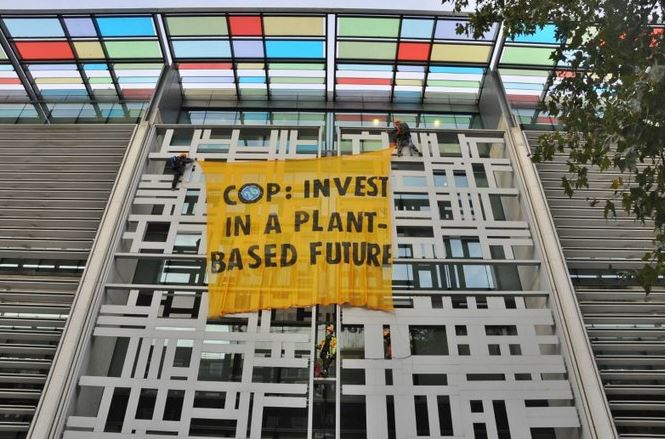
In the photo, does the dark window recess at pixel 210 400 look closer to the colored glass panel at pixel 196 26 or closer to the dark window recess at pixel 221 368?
the dark window recess at pixel 221 368

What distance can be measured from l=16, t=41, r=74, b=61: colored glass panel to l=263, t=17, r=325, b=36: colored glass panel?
7267mm

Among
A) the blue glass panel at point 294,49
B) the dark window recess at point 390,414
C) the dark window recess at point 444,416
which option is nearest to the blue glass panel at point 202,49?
the blue glass panel at point 294,49

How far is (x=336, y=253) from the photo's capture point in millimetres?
11375

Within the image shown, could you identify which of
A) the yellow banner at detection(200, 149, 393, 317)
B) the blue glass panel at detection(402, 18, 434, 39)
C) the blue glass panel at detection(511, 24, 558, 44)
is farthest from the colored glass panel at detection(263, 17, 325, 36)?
the blue glass panel at detection(511, 24, 558, 44)

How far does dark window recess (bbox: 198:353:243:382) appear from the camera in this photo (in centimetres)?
1014

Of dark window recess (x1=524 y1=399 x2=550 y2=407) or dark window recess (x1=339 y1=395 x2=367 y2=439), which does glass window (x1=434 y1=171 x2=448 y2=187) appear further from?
dark window recess (x1=339 y1=395 x2=367 y2=439)

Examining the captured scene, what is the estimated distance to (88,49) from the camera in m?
17.5

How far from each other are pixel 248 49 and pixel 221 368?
11863mm

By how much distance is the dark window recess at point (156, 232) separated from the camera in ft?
41.6

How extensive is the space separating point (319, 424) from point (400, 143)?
305 inches

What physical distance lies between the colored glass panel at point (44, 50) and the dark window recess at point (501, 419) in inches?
699

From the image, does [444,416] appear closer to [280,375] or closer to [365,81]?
[280,375]

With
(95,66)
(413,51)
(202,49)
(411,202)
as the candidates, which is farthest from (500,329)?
(95,66)

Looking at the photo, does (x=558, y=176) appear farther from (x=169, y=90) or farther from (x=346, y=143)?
(x=169, y=90)
